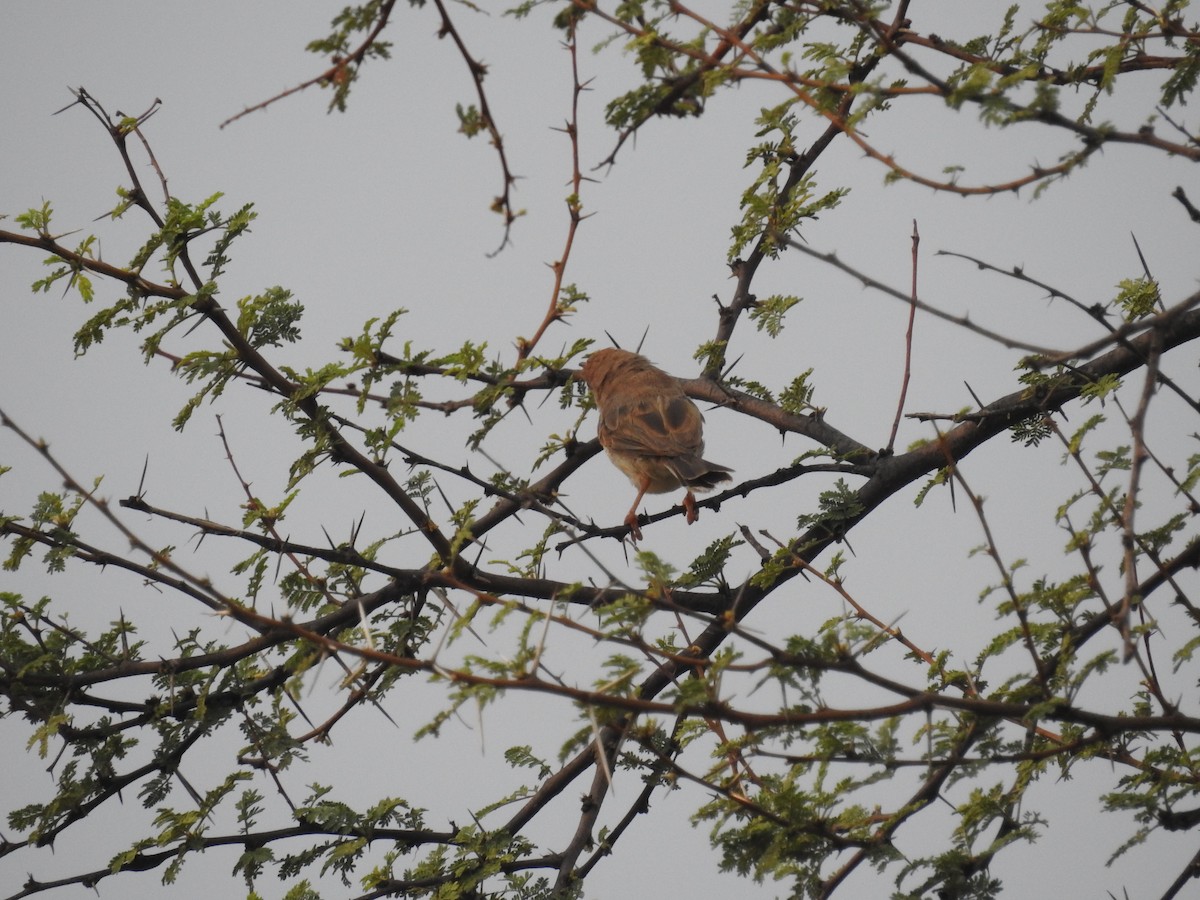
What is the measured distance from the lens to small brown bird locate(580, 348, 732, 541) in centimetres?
583

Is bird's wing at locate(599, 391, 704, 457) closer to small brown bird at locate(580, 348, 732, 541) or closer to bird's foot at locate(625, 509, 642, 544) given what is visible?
small brown bird at locate(580, 348, 732, 541)

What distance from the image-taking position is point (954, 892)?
2.91 m

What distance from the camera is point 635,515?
574 cm

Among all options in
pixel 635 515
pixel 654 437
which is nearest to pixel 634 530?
pixel 635 515

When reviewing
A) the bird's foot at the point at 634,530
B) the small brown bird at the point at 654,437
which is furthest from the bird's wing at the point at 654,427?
the bird's foot at the point at 634,530

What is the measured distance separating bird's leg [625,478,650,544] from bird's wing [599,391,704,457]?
9.0 inches

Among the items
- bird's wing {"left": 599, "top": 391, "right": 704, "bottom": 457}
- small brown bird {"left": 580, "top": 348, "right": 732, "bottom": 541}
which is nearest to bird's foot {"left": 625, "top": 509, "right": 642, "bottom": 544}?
small brown bird {"left": 580, "top": 348, "right": 732, "bottom": 541}

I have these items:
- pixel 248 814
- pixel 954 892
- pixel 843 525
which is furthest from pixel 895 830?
pixel 248 814

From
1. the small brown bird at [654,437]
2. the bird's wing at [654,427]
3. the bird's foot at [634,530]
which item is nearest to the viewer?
the bird's foot at [634,530]

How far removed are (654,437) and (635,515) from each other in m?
0.65

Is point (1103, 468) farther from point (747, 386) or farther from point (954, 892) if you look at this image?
point (747, 386)

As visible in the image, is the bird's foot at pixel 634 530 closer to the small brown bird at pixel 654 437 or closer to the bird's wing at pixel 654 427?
the small brown bird at pixel 654 437

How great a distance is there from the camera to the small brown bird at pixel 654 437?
229 inches

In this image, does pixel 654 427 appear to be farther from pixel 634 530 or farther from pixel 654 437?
pixel 634 530
